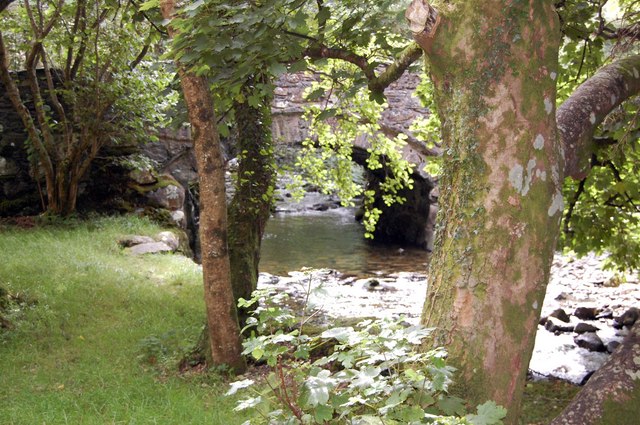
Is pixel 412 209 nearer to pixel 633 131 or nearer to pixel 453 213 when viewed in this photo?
pixel 633 131

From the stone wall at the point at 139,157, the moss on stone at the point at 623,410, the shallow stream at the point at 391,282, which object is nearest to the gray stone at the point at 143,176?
the stone wall at the point at 139,157

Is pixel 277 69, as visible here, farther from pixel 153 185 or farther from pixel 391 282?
pixel 153 185

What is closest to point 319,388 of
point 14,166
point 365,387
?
point 365,387

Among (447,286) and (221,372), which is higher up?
(447,286)

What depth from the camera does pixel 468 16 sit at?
9.02ft

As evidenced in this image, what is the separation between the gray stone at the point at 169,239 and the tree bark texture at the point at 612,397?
28.1ft

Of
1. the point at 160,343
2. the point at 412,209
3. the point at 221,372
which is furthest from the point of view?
the point at 412,209

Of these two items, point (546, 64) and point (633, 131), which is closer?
point (546, 64)

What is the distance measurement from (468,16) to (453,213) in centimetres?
87

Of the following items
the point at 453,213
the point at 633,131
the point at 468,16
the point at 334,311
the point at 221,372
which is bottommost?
the point at 334,311

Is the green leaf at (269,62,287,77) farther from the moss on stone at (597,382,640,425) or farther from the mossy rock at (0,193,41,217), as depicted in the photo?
the mossy rock at (0,193,41,217)

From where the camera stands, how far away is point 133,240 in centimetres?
1048

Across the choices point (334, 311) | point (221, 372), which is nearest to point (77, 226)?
point (334, 311)

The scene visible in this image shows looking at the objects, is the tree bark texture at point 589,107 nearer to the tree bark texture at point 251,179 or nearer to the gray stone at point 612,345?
the tree bark texture at point 251,179
